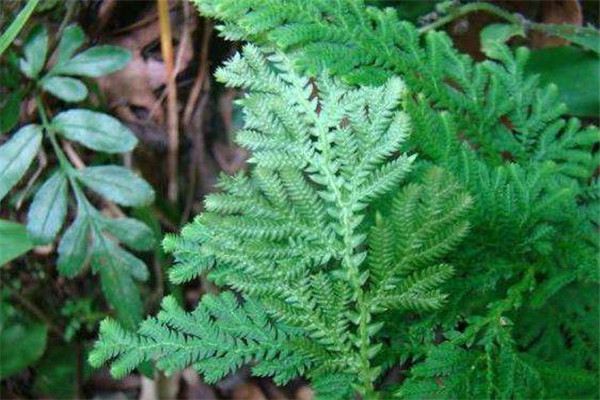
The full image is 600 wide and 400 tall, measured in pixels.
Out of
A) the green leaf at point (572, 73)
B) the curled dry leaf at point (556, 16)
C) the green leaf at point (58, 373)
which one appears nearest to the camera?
the green leaf at point (572, 73)

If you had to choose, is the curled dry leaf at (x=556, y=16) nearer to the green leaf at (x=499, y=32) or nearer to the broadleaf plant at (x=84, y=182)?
the green leaf at (x=499, y=32)

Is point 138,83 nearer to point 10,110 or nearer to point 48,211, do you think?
point 10,110

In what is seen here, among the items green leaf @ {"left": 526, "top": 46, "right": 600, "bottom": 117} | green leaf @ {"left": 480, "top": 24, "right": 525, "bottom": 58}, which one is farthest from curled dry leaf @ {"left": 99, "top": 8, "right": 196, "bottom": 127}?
green leaf @ {"left": 526, "top": 46, "right": 600, "bottom": 117}

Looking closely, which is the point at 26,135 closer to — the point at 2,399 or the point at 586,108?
the point at 2,399

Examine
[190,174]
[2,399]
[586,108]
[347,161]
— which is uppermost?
[347,161]

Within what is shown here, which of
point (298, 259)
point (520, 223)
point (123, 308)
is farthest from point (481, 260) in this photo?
point (123, 308)

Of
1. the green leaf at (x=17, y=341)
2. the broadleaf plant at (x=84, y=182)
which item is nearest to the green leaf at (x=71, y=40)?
the broadleaf plant at (x=84, y=182)

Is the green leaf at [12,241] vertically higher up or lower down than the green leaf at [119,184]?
lower down
